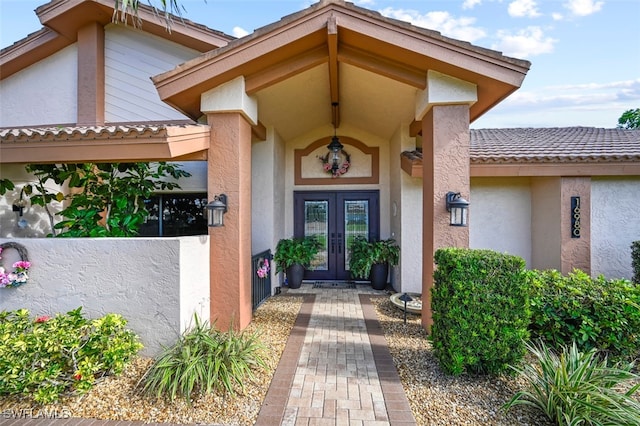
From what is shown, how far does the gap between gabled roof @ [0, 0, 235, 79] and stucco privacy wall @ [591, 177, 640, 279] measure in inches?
355

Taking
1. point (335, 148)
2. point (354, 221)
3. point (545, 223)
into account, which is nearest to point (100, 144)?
point (335, 148)

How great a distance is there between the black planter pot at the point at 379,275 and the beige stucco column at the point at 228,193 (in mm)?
4109

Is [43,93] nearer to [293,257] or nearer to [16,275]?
[16,275]

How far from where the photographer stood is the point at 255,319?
5.68m

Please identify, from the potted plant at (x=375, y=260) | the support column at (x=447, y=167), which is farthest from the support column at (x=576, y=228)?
the potted plant at (x=375, y=260)

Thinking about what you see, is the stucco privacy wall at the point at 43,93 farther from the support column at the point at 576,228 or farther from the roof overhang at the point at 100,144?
the support column at the point at 576,228

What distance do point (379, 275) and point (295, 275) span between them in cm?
232

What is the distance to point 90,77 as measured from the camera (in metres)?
7.20

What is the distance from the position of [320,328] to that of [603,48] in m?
10.00

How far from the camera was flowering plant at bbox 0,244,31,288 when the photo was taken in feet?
13.3

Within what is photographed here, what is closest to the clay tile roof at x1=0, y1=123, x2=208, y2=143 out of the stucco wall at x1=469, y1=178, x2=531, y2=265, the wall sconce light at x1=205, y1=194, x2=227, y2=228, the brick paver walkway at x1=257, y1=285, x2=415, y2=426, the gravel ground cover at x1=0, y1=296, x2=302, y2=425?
the wall sconce light at x1=205, y1=194, x2=227, y2=228

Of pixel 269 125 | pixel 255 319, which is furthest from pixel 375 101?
pixel 255 319

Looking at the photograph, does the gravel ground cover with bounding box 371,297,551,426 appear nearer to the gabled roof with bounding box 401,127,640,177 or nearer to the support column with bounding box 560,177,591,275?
the gabled roof with bounding box 401,127,640,177

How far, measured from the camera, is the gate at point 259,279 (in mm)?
6195
